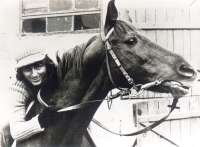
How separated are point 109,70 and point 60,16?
103cm

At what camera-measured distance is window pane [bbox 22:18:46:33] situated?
3.17 meters

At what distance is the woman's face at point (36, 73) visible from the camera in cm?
293

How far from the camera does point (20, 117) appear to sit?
2938 millimetres

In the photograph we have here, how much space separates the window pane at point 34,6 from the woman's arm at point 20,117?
90 centimetres

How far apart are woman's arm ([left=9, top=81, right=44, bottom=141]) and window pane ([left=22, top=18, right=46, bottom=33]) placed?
657mm

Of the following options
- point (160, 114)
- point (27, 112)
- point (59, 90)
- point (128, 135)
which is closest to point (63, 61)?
point (59, 90)

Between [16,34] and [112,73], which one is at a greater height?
[16,34]

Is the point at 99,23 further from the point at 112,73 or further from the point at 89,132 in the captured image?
the point at 89,132

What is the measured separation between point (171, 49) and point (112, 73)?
83 centimetres

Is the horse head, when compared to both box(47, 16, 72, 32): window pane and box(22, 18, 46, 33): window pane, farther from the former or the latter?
box(22, 18, 46, 33): window pane

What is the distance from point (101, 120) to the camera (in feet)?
9.92

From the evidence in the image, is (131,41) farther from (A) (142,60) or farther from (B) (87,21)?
(B) (87,21)

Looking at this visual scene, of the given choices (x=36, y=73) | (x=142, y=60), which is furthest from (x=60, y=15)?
(x=142, y=60)

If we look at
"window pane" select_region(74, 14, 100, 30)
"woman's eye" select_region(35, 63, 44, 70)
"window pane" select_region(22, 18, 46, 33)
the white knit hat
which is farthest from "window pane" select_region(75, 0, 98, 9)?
"woman's eye" select_region(35, 63, 44, 70)
